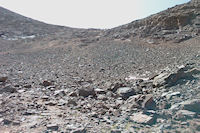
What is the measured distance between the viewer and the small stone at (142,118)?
163 inches

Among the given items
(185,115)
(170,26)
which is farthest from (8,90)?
(170,26)

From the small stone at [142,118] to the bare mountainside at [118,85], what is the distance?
0.02 metres

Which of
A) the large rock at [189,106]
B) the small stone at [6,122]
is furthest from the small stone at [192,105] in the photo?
the small stone at [6,122]

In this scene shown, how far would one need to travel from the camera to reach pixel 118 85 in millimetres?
6887

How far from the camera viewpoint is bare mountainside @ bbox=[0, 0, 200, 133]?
13.7 feet

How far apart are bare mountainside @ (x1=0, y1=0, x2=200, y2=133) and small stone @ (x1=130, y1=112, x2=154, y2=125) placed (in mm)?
17

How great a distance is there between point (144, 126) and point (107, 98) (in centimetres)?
199

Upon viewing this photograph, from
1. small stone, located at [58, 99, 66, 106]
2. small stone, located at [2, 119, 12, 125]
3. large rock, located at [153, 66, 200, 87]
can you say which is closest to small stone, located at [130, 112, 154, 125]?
small stone, located at [58, 99, 66, 106]

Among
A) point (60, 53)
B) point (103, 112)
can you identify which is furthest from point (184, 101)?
point (60, 53)

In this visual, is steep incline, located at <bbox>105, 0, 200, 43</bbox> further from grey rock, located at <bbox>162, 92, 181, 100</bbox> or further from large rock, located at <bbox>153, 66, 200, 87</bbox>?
grey rock, located at <bbox>162, 92, 181, 100</bbox>

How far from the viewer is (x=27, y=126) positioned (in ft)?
13.4

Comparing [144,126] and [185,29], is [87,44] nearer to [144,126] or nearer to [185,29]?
[185,29]

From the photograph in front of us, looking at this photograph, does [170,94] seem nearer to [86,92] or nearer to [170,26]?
[86,92]

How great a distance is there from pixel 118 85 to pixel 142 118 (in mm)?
2661
